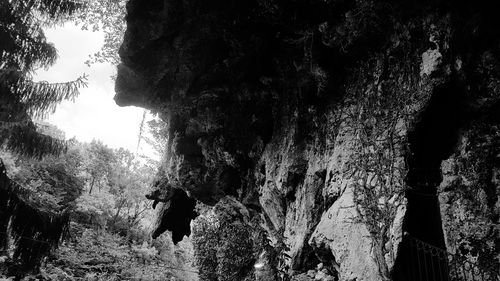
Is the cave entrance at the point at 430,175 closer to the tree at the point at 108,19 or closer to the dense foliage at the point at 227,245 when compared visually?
the dense foliage at the point at 227,245

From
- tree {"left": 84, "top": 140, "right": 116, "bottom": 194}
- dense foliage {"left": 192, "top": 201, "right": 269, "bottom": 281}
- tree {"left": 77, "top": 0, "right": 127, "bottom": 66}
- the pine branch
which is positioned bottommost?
dense foliage {"left": 192, "top": 201, "right": 269, "bottom": 281}

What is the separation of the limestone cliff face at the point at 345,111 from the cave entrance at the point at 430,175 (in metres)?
0.02

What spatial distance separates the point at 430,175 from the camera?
16.5 ft

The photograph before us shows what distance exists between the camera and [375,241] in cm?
432

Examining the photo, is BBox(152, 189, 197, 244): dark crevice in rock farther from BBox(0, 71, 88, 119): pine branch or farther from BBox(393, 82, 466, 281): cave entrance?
BBox(393, 82, 466, 281): cave entrance

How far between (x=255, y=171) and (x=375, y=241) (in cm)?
528

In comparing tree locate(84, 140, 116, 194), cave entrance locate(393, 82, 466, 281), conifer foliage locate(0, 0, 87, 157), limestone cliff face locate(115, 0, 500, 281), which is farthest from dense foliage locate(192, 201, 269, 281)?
tree locate(84, 140, 116, 194)

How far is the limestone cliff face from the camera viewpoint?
14.9 feet

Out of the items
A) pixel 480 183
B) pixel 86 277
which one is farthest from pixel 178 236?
pixel 480 183

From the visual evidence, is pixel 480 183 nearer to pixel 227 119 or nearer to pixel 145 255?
pixel 227 119

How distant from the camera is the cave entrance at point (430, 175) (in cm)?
448

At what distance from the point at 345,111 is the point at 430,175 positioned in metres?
1.90

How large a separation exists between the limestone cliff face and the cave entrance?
0.07 feet

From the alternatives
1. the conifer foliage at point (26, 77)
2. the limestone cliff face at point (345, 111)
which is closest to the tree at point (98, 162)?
the limestone cliff face at point (345, 111)
